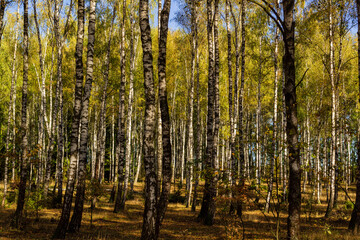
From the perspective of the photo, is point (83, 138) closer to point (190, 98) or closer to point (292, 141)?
point (292, 141)

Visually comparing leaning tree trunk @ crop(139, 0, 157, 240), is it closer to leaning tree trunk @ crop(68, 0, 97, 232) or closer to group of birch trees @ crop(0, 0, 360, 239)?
group of birch trees @ crop(0, 0, 360, 239)

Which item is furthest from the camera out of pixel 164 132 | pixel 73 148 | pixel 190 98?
pixel 190 98

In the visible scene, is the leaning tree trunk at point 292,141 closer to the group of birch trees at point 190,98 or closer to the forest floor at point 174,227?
the group of birch trees at point 190,98

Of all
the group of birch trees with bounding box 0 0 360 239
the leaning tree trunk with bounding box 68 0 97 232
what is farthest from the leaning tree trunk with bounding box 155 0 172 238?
the leaning tree trunk with bounding box 68 0 97 232

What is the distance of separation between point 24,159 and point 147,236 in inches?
228

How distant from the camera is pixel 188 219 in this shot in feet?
40.7

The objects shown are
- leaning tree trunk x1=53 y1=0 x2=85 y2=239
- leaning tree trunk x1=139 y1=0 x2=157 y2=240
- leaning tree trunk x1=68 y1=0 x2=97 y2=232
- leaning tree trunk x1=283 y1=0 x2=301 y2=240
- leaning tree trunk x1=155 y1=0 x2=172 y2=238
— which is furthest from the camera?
leaning tree trunk x1=68 y1=0 x2=97 y2=232

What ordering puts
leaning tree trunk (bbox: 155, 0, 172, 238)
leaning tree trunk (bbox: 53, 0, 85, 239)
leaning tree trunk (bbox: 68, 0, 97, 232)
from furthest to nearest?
leaning tree trunk (bbox: 68, 0, 97, 232) → leaning tree trunk (bbox: 53, 0, 85, 239) → leaning tree trunk (bbox: 155, 0, 172, 238)

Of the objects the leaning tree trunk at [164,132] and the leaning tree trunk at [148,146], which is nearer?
the leaning tree trunk at [148,146]

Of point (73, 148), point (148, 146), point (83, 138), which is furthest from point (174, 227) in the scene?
point (148, 146)

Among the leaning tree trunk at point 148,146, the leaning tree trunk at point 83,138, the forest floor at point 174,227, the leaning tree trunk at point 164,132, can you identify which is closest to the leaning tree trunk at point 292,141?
the forest floor at point 174,227

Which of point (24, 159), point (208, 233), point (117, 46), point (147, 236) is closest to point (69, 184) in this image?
point (24, 159)

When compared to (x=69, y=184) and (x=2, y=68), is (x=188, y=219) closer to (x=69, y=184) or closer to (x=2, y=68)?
(x=69, y=184)

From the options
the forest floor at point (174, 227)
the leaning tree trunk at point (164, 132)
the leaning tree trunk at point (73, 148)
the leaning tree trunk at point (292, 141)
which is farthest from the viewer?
the forest floor at point (174, 227)
